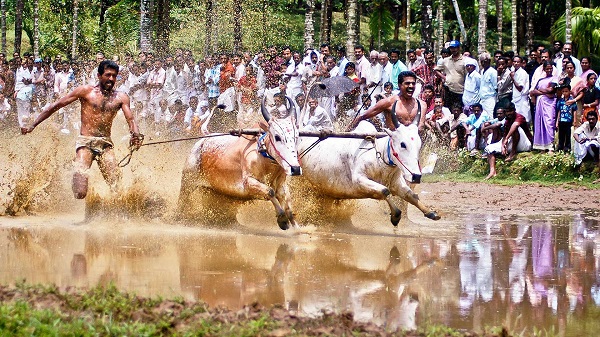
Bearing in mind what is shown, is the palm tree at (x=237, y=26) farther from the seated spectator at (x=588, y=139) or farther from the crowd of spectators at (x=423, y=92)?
the seated spectator at (x=588, y=139)

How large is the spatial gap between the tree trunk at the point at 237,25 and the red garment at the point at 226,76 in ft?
22.7

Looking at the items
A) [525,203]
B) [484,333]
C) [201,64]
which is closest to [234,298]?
[484,333]

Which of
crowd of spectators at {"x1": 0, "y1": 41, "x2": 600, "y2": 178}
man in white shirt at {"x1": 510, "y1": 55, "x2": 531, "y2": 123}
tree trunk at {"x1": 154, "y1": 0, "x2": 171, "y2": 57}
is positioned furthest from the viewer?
tree trunk at {"x1": 154, "y1": 0, "x2": 171, "y2": 57}

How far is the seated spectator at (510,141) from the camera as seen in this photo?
16.7 m

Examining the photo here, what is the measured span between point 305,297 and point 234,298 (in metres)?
0.51

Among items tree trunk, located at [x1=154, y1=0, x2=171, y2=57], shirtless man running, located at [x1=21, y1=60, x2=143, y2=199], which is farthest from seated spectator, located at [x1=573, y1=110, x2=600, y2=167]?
tree trunk, located at [x1=154, y1=0, x2=171, y2=57]

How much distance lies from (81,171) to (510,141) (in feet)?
28.2

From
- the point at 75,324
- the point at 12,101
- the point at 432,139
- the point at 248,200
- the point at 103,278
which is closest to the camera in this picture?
the point at 75,324

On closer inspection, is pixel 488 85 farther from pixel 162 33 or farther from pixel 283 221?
pixel 162 33

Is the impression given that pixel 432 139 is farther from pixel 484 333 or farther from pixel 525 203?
pixel 484 333

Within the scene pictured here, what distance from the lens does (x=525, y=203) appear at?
1388 centimetres

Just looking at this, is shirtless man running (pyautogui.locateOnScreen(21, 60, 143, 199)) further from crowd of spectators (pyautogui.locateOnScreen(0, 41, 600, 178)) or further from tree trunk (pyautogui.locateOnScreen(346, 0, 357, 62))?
tree trunk (pyautogui.locateOnScreen(346, 0, 357, 62))

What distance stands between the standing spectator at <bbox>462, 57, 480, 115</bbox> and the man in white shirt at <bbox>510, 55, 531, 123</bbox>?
0.67 metres

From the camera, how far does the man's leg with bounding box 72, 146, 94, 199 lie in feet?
35.4
